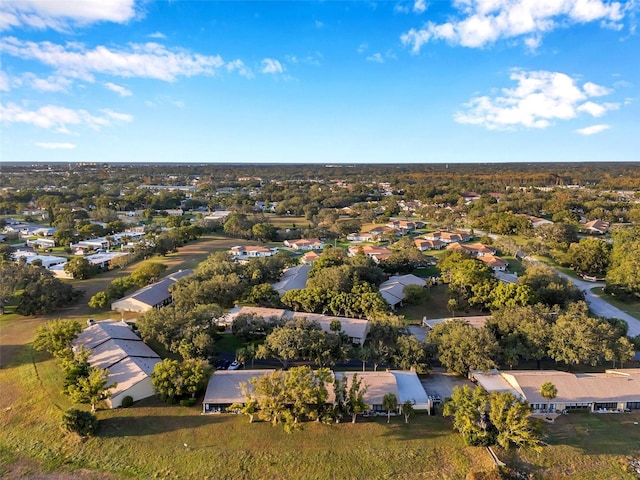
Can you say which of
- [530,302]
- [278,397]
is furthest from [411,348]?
[530,302]

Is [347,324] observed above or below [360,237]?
above

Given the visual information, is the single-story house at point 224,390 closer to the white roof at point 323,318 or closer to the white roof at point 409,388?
the white roof at point 323,318

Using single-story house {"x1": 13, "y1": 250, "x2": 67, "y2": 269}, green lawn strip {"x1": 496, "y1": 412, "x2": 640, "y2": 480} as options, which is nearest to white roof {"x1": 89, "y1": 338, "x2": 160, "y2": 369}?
green lawn strip {"x1": 496, "y1": 412, "x2": 640, "y2": 480}

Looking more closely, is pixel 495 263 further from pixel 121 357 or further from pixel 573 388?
pixel 121 357

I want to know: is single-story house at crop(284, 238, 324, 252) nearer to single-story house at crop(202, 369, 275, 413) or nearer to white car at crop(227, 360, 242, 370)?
white car at crop(227, 360, 242, 370)

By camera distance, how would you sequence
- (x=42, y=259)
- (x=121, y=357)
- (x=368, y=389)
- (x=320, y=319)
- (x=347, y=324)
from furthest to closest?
(x=42, y=259) → (x=320, y=319) → (x=347, y=324) → (x=121, y=357) → (x=368, y=389)

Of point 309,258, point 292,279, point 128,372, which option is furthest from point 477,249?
point 128,372

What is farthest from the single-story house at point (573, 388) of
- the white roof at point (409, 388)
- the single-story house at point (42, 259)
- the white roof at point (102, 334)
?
the single-story house at point (42, 259)
